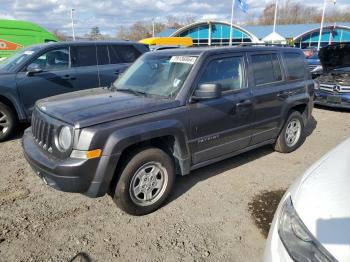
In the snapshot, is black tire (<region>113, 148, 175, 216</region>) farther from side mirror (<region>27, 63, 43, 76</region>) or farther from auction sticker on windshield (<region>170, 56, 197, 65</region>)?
side mirror (<region>27, 63, 43, 76</region>)

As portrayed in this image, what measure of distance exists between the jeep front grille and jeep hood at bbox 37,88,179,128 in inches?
4.8

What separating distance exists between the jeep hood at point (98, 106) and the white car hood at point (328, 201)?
185 cm

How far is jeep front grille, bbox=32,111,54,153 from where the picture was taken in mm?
3361

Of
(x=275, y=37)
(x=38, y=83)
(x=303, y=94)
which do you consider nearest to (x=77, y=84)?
(x=38, y=83)

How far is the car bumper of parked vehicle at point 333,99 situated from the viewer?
8.64 m

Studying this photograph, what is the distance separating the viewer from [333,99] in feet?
29.2

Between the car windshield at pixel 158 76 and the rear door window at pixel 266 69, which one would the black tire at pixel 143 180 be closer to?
the car windshield at pixel 158 76

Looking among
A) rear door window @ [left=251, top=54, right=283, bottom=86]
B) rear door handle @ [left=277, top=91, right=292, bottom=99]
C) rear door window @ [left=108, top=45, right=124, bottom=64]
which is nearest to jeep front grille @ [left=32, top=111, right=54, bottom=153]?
rear door window @ [left=251, top=54, right=283, bottom=86]

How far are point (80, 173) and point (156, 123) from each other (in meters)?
0.94

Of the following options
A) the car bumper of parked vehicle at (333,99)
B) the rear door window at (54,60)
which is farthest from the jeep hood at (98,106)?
the car bumper of parked vehicle at (333,99)

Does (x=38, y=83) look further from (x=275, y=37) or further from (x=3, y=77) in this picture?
(x=275, y=37)

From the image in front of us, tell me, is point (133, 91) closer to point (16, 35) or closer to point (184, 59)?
point (184, 59)

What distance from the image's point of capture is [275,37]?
35.4 m

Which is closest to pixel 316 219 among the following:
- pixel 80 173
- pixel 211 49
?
pixel 80 173
